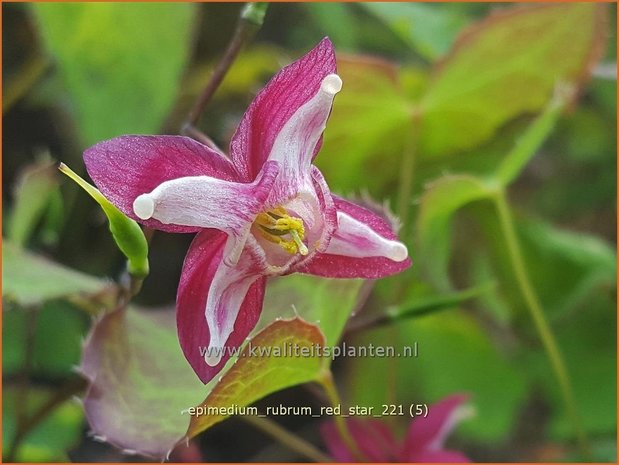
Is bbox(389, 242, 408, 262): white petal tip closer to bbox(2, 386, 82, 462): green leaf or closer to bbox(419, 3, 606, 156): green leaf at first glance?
bbox(419, 3, 606, 156): green leaf

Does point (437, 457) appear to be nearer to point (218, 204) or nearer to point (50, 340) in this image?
point (218, 204)

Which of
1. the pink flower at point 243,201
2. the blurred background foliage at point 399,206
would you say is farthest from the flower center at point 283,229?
the blurred background foliage at point 399,206

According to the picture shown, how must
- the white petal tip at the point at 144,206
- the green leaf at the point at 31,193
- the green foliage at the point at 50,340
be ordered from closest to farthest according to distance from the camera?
the white petal tip at the point at 144,206 → the green leaf at the point at 31,193 → the green foliage at the point at 50,340

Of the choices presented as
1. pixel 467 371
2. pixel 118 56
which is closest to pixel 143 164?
pixel 118 56

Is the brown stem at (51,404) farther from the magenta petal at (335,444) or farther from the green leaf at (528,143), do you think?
the green leaf at (528,143)

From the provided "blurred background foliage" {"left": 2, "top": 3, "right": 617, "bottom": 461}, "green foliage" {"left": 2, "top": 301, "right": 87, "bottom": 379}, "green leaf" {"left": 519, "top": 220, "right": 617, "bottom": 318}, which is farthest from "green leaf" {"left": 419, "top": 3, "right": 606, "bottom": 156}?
"green foliage" {"left": 2, "top": 301, "right": 87, "bottom": 379}

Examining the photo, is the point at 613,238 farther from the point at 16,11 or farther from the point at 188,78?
the point at 16,11
